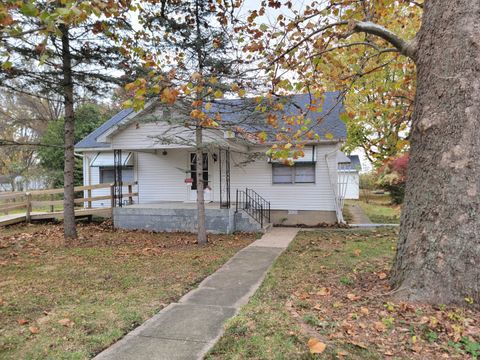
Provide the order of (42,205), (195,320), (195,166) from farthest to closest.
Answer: (195,166), (42,205), (195,320)

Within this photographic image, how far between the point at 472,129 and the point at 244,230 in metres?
8.06

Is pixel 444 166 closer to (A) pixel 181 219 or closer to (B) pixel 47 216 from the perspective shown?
(A) pixel 181 219

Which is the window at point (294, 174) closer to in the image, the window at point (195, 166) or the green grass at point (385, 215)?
the window at point (195, 166)

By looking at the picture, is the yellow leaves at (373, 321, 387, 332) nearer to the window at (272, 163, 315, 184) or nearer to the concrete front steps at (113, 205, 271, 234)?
the concrete front steps at (113, 205, 271, 234)

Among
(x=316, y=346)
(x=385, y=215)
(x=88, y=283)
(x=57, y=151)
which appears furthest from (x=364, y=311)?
(x=57, y=151)

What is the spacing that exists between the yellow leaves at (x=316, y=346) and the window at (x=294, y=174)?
9706 mm

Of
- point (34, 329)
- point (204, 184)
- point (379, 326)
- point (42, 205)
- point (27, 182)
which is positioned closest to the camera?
point (379, 326)

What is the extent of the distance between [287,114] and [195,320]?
9.73 meters

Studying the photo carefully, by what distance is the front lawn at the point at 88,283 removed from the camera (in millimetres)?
3566

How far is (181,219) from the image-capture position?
11039mm

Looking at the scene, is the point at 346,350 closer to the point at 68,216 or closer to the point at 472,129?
the point at 472,129

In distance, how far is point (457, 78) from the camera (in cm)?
360

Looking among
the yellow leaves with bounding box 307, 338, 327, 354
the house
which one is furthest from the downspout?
the yellow leaves with bounding box 307, 338, 327, 354

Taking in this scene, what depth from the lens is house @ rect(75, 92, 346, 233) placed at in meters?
10.7
